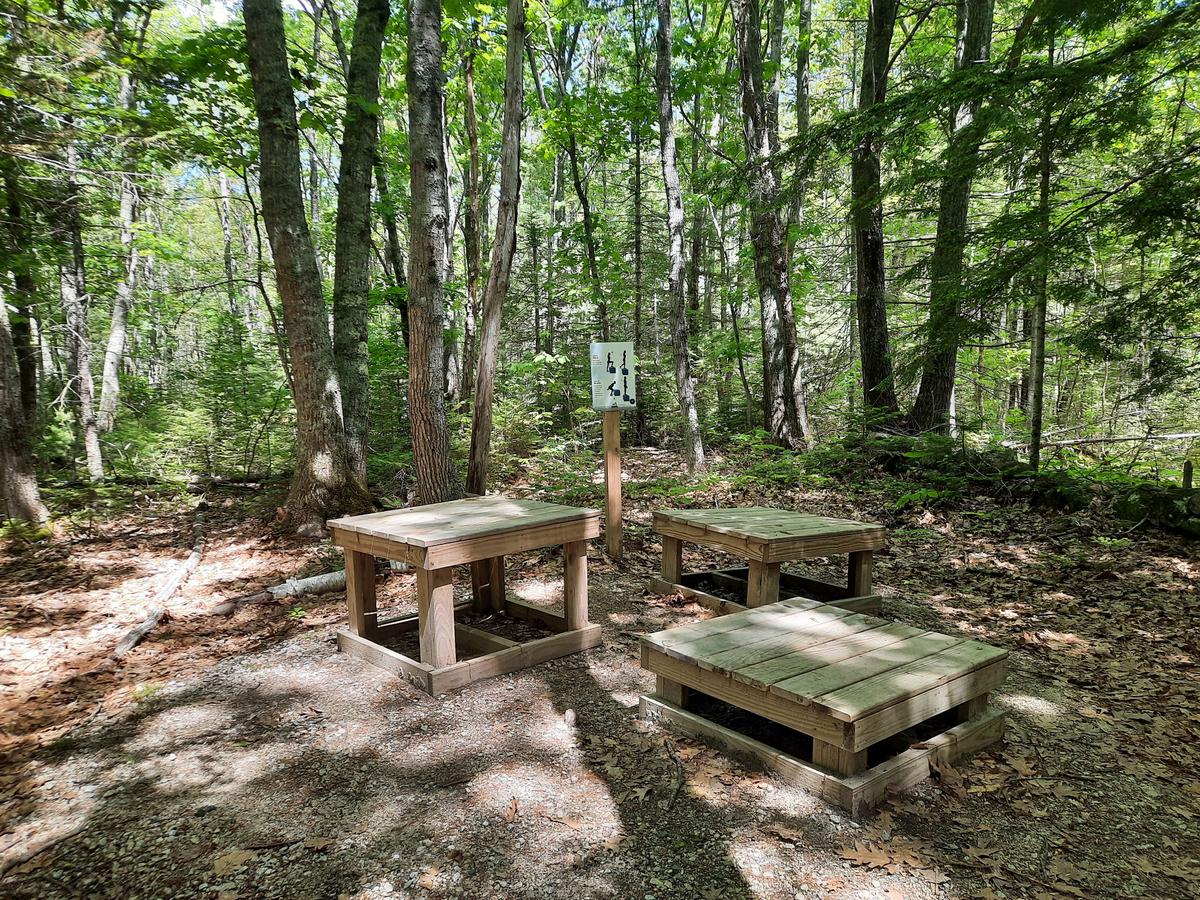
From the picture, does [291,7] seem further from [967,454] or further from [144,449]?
[967,454]

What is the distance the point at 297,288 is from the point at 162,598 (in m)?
3.33

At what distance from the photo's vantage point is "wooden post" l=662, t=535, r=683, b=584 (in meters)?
5.20

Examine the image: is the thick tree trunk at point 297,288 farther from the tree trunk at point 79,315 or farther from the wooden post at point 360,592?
the wooden post at point 360,592

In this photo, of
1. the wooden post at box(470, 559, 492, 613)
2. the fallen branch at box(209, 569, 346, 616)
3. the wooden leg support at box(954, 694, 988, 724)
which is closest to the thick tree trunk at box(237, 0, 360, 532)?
the fallen branch at box(209, 569, 346, 616)

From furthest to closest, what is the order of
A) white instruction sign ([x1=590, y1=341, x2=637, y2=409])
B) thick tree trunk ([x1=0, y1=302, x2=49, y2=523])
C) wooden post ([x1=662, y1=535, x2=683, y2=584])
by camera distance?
thick tree trunk ([x1=0, y1=302, x2=49, y2=523]) < white instruction sign ([x1=590, y1=341, x2=637, y2=409]) < wooden post ([x1=662, y1=535, x2=683, y2=584])

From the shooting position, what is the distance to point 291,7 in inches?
621

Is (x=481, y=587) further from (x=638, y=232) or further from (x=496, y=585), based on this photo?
(x=638, y=232)

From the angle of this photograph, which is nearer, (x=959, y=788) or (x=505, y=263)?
(x=959, y=788)

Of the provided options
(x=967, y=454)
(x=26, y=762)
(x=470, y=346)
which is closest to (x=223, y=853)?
(x=26, y=762)

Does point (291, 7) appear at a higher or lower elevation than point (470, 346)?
higher

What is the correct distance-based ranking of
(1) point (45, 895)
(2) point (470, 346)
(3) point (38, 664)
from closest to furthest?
(1) point (45, 895) → (3) point (38, 664) → (2) point (470, 346)

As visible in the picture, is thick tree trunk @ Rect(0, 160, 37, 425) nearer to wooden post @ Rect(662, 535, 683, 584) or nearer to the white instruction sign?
the white instruction sign

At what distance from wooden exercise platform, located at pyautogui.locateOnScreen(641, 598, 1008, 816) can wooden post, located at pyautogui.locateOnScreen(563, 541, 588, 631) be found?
3.21 ft

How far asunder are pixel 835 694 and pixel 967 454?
6.87 m
